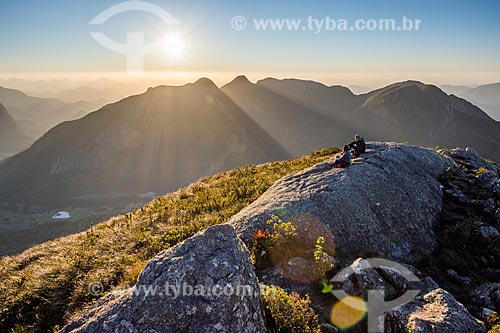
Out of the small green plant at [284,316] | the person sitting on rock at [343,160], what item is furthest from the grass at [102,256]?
the person sitting on rock at [343,160]

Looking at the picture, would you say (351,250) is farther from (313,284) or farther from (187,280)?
(187,280)

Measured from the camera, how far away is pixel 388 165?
613 inches

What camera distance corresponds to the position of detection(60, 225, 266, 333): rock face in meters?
5.41

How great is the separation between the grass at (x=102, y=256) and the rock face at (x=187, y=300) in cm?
341

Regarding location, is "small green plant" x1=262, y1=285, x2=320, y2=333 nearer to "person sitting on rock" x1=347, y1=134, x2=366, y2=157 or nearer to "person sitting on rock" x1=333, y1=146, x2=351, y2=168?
"person sitting on rock" x1=333, y1=146, x2=351, y2=168

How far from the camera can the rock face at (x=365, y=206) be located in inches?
455

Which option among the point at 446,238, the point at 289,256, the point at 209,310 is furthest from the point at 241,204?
the point at 209,310

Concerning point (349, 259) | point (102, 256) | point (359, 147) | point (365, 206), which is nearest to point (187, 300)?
point (349, 259)

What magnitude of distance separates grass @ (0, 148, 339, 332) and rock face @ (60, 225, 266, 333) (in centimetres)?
341

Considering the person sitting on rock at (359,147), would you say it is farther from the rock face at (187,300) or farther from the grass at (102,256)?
the rock face at (187,300)

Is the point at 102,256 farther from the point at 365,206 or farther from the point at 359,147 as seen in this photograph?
the point at 359,147

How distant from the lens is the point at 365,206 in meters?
12.8

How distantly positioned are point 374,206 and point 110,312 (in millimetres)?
11154

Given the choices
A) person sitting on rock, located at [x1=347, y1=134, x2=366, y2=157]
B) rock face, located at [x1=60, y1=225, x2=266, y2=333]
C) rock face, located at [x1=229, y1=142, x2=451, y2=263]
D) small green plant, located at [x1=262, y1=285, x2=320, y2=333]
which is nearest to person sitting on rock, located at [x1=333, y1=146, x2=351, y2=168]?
rock face, located at [x1=229, y1=142, x2=451, y2=263]
